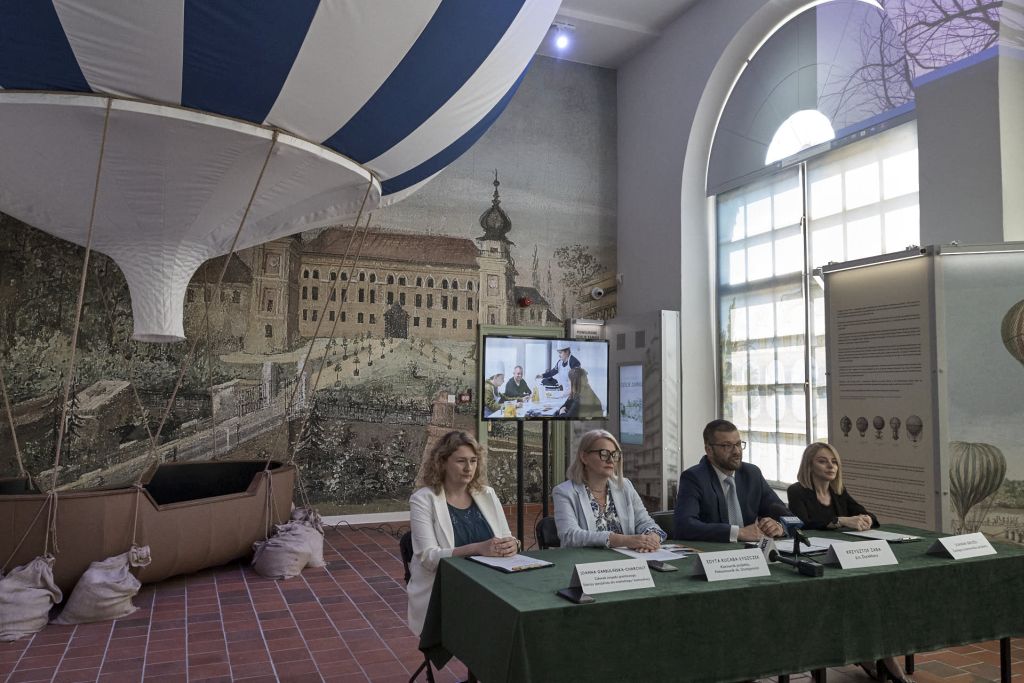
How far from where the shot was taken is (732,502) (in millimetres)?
3846

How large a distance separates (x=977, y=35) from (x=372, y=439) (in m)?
7.17

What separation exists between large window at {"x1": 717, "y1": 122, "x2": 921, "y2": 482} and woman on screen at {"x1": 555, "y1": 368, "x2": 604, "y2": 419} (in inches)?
119

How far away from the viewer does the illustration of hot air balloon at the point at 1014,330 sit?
4848 millimetres

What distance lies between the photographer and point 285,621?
4859mm

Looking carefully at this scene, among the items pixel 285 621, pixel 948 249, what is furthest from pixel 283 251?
pixel 948 249

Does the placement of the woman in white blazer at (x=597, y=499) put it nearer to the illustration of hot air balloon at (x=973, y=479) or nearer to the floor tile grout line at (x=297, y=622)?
the floor tile grout line at (x=297, y=622)

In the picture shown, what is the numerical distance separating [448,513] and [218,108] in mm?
2706

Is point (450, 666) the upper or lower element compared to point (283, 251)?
lower

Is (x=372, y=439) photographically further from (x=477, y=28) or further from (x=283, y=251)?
(x=477, y=28)

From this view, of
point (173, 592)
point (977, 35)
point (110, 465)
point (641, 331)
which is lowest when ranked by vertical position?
point (173, 592)

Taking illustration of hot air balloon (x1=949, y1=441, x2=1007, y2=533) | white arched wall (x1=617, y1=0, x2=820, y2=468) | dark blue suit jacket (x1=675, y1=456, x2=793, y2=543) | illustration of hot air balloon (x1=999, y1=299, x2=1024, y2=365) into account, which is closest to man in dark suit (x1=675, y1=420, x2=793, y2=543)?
dark blue suit jacket (x1=675, y1=456, x2=793, y2=543)

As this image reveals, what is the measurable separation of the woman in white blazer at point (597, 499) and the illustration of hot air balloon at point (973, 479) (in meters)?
2.65

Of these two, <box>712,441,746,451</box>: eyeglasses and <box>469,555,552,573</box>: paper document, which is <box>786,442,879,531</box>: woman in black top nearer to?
<box>712,441,746,451</box>: eyeglasses

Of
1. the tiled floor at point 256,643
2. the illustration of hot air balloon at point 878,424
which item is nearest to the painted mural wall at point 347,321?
the tiled floor at point 256,643
